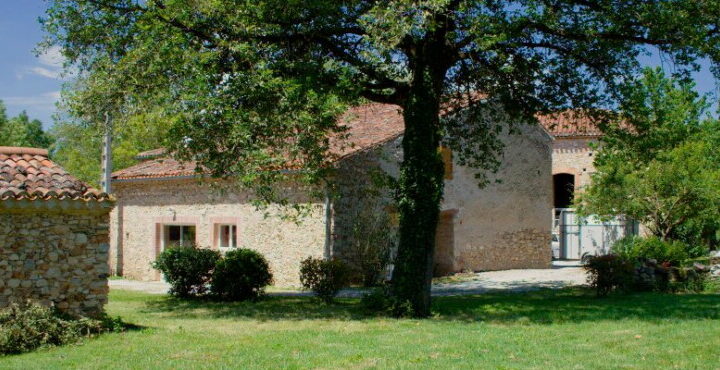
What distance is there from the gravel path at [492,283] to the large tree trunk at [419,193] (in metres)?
3.75

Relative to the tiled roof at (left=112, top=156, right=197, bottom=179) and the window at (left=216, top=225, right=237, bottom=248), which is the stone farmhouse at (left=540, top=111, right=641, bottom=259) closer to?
the window at (left=216, top=225, right=237, bottom=248)

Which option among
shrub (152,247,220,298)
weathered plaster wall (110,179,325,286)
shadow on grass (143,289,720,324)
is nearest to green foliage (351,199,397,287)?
weathered plaster wall (110,179,325,286)

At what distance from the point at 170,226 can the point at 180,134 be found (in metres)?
10.4

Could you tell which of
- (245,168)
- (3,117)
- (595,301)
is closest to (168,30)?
(245,168)

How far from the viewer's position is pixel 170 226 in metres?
22.0

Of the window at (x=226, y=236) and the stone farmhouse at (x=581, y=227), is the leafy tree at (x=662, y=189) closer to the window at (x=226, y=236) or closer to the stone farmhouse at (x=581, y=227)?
the stone farmhouse at (x=581, y=227)

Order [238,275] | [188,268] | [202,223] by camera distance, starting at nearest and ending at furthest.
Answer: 1. [238,275]
2. [188,268]
3. [202,223]

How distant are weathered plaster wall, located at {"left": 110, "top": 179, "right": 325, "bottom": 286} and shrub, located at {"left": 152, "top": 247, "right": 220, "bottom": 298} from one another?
1.48 metres

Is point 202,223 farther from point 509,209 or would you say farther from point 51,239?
point 51,239

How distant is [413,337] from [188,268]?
24.0 ft

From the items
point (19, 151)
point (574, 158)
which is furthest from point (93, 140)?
point (574, 158)

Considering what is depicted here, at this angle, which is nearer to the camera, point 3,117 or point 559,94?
point 559,94

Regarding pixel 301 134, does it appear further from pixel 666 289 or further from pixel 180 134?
pixel 666 289

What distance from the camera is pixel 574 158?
31.8m
